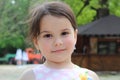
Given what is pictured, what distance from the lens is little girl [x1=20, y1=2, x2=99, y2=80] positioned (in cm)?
194

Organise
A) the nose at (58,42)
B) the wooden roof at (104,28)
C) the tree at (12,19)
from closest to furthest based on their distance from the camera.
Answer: the nose at (58,42)
the tree at (12,19)
the wooden roof at (104,28)

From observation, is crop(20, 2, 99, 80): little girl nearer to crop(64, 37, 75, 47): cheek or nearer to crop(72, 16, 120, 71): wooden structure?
crop(64, 37, 75, 47): cheek

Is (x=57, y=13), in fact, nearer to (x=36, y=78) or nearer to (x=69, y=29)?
(x=69, y=29)

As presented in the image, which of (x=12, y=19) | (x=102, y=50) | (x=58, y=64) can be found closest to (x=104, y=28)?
(x=102, y=50)

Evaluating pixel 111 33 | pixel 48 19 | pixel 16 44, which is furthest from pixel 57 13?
pixel 16 44

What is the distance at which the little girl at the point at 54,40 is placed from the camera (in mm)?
1936

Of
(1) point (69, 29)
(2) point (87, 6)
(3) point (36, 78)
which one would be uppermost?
(2) point (87, 6)

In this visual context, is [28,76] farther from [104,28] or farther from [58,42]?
[104,28]

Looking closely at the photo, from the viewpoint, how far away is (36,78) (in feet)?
6.53

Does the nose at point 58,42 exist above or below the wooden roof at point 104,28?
below

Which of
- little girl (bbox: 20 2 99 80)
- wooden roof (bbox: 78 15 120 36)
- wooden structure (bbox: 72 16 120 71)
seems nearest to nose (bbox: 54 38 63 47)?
little girl (bbox: 20 2 99 80)

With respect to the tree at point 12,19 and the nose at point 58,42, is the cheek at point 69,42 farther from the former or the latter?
the tree at point 12,19

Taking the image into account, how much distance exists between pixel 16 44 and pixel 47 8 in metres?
37.1

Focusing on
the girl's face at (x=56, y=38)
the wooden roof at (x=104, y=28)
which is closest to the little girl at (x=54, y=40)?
the girl's face at (x=56, y=38)
